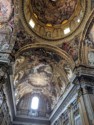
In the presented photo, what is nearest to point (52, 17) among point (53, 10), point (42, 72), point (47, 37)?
point (53, 10)

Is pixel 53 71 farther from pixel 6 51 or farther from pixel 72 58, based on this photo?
pixel 6 51

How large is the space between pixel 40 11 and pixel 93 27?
5.20 metres

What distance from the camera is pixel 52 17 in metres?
14.7

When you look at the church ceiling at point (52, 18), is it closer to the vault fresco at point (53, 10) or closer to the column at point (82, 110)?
the vault fresco at point (53, 10)

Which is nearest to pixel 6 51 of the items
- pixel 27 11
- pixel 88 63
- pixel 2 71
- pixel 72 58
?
pixel 2 71

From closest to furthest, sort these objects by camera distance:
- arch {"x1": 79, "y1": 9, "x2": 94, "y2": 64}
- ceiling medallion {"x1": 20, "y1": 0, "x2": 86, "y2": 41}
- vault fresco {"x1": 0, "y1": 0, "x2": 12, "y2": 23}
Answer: vault fresco {"x1": 0, "y1": 0, "x2": 12, "y2": 23} → arch {"x1": 79, "y1": 9, "x2": 94, "y2": 64} → ceiling medallion {"x1": 20, "y1": 0, "x2": 86, "y2": 41}

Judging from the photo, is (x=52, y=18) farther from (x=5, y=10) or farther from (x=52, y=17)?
(x=5, y=10)

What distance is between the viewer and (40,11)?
14281 millimetres

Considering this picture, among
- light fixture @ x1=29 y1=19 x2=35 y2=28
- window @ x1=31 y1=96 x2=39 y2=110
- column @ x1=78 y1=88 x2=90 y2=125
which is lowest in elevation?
column @ x1=78 y1=88 x2=90 y2=125

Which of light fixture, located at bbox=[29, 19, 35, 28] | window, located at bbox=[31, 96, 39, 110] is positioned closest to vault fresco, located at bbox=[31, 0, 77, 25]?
light fixture, located at bbox=[29, 19, 35, 28]

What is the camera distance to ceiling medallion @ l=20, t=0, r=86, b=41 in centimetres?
1286

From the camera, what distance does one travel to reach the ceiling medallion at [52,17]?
42.2 feet

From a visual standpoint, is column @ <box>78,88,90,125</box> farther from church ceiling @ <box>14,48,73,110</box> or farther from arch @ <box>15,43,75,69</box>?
church ceiling @ <box>14,48,73,110</box>

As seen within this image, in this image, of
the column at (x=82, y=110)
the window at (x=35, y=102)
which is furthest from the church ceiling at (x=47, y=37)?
the window at (x=35, y=102)
